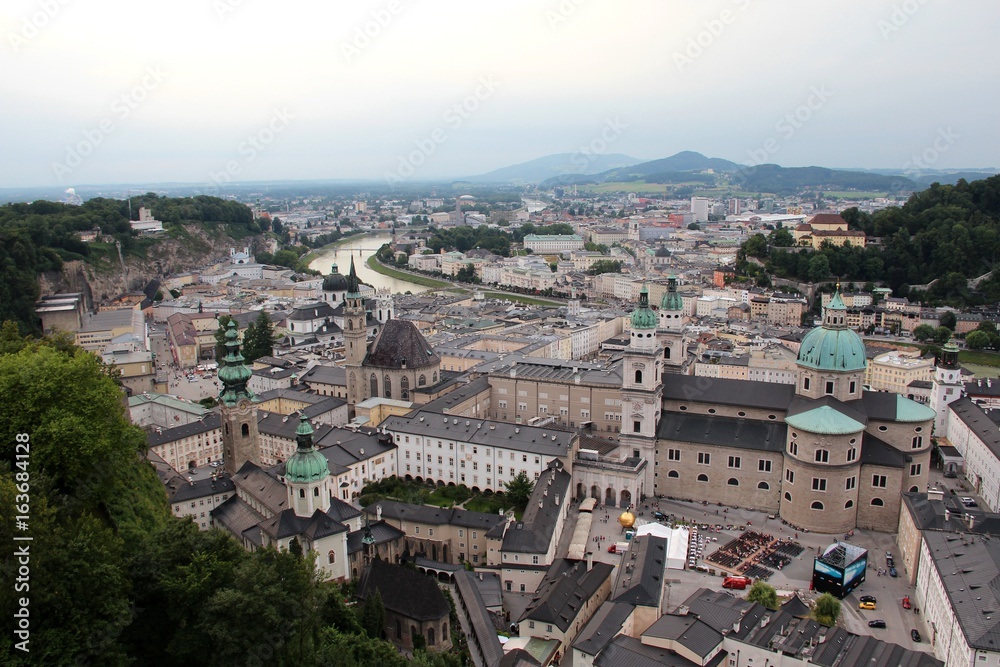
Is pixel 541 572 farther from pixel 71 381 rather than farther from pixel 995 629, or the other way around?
pixel 71 381

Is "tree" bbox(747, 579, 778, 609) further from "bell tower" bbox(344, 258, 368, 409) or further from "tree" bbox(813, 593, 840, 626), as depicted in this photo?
"bell tower" bbox(344, 258, 368, 409)

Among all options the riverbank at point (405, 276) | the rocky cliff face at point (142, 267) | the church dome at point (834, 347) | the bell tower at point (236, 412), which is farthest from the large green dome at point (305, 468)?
the riverbank at point (405, 276)

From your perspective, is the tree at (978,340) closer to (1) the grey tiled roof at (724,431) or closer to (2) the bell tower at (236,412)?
(1) the grey tiled roof at (724,431)

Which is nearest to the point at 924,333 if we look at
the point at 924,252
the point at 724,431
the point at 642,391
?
the point at 924,252

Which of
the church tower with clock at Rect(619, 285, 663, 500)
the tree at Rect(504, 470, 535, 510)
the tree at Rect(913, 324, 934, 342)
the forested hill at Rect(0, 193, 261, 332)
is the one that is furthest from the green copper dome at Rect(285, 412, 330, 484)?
the tree at Rect(913, 324, 934, 342)

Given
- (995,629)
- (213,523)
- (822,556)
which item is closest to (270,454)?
(213,523)

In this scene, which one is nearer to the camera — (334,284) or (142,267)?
(334,284)

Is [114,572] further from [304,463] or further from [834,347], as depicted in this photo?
[834,347]
